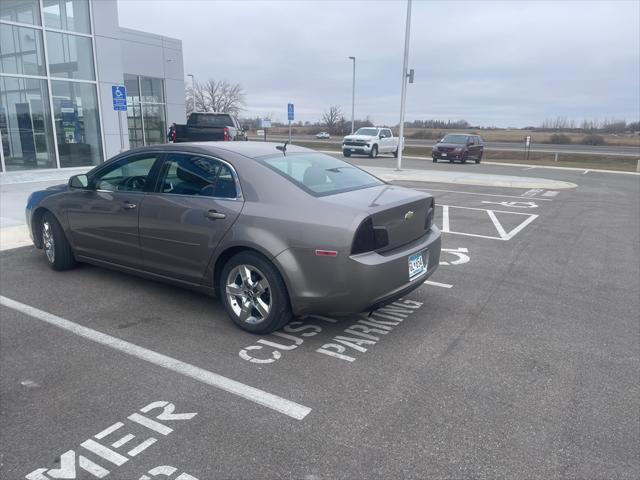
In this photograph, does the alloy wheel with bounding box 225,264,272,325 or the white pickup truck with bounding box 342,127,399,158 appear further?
the white pickup truck with bounding box 342,127,399,158

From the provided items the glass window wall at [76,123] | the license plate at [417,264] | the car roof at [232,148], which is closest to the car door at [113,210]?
the car roof at [232,148]

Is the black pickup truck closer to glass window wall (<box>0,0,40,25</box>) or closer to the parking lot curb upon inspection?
the parking lot curb

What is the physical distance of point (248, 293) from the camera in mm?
4191

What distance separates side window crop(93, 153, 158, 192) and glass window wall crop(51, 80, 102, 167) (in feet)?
36.6

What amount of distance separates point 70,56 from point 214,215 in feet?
44.5

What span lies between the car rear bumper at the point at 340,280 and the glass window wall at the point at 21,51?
13463 mm

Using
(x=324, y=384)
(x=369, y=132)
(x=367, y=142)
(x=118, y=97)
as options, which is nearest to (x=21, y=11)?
(x=118, y=97)

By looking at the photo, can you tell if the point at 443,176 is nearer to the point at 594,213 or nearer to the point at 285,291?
the point at 594,213

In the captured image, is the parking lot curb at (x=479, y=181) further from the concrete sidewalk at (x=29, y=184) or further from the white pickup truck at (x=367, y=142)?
the white pickup truck at (x=367, y=142)

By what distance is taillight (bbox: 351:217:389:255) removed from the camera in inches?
148

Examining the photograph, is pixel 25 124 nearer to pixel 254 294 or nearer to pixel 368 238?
pixel 254 294

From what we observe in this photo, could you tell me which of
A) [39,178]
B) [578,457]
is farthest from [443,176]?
[578,457]

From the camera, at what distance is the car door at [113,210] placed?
4949 mm

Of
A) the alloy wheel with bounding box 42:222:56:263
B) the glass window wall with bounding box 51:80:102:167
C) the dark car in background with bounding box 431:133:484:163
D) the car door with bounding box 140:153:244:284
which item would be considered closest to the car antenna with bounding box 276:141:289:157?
the car door with bounding box 140:153:244:284
